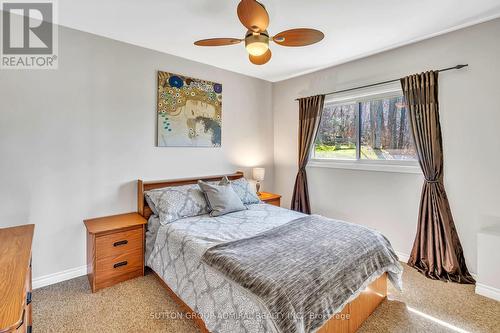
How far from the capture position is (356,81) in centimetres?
329

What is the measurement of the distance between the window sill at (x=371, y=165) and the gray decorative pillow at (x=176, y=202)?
1885 millimetres

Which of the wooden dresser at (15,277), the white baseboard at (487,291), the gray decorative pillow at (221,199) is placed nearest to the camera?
the wooden dresser at (15,277)

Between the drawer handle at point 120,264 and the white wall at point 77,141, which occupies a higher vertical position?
the white wall at point 77,141

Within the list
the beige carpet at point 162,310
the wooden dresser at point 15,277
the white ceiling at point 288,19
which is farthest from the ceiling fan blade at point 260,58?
the beige carpet at point 162,310

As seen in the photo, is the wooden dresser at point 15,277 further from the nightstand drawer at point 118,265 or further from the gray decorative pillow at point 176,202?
the gray decorative pillow at point 176,202

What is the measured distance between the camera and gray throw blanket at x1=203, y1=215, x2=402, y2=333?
1.39m

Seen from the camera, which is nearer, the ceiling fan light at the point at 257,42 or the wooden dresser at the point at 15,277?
the wooden dresser at the point at 15,277

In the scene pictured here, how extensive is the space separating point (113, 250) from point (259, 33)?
232 centimetres

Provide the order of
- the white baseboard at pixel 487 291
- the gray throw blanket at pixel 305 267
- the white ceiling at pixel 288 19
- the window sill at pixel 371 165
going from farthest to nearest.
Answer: the window sill at pixel 371 165 → the white baseboard at pixel 487 291 → the white ceiling at pixel 288 19 → the gray throw blanket at pixel 305 267

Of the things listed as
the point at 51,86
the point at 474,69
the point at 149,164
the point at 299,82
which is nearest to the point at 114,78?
the point at 51,86

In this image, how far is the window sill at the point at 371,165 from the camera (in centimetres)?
288

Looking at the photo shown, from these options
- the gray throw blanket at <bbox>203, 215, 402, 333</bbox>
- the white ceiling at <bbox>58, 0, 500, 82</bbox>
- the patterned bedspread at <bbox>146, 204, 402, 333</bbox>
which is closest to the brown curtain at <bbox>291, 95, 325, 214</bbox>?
the white ceiling at <bbox>58, 0, 500, 82</bbox>

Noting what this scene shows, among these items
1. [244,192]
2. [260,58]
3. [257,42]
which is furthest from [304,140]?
[257,42]

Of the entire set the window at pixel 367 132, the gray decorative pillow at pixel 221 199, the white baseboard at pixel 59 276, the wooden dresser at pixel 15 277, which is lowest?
the white baseboard at pixel 59 276
